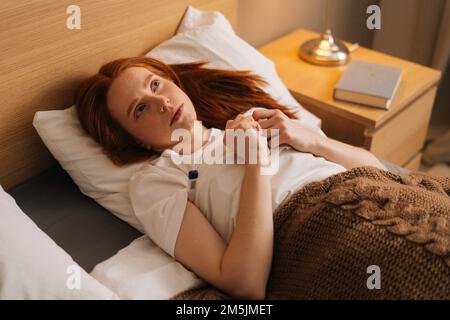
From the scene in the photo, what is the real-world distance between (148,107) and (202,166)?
18 centimetres

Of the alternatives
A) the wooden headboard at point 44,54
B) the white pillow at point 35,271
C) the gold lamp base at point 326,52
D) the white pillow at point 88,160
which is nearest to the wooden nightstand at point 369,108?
the gold lamp base at point 326,52

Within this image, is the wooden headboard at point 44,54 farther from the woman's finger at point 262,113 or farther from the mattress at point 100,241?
the woman's finger at point 262,113

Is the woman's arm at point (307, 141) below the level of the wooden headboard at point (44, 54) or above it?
below

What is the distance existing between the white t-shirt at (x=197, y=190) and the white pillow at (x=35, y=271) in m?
0.20

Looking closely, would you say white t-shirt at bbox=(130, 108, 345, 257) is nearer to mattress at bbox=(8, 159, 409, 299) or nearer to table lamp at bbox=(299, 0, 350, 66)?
mattress at bbox=(8, 159, 409, 299)

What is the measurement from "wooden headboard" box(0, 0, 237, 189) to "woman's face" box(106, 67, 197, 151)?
0.14m

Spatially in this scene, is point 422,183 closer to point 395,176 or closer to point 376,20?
point 395,176

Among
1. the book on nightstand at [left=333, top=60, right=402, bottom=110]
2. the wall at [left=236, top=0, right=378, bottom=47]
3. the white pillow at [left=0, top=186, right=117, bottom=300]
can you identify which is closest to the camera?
the white pillow at [left=0, top=186, right=117, bottom=300]

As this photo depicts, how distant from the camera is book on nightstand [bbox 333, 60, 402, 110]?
63.2 inches

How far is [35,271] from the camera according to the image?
90 centimetres

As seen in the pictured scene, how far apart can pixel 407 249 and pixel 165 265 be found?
0.46 metres

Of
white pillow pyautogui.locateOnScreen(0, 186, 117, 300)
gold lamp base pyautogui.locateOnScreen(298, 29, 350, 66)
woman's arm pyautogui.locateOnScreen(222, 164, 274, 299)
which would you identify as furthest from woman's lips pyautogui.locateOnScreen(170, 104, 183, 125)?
gold lamp base pyautogui.locateOnScreen(298, 29, 350, 66)

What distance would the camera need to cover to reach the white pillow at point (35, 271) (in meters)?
0.88
